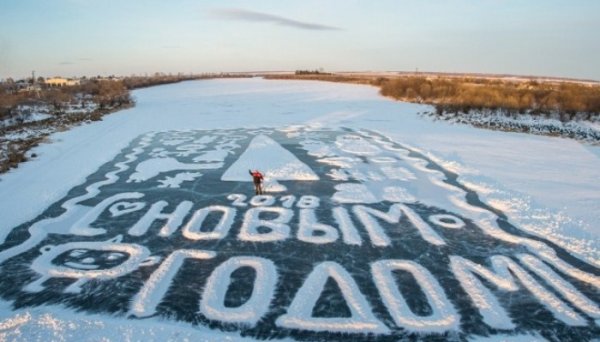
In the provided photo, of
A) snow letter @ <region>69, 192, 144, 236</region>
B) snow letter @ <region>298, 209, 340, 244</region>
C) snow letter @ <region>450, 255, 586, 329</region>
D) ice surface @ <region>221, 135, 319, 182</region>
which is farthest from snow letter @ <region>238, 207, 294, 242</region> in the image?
snow letter @ <region>450, 255, 586, 329</region>

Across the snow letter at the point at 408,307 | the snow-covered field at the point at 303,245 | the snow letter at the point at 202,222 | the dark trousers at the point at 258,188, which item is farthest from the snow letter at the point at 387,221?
the snow letter at the point at 202,222

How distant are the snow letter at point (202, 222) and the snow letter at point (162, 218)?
0.22 metres

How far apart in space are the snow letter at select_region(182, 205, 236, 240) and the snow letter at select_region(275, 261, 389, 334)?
6.27ft

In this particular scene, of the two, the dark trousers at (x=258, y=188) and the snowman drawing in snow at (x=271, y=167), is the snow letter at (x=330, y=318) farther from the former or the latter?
the snowman drawing in snow at (x=271, y=167)

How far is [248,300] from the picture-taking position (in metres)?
4.94

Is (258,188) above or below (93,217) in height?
above

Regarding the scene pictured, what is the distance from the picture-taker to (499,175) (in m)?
9.78

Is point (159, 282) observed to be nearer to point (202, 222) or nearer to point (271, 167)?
point (202, 222)

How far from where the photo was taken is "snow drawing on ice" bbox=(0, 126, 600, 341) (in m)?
4.62

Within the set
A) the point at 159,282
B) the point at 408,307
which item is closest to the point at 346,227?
the point at 408,307

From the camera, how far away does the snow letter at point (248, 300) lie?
15.3ft

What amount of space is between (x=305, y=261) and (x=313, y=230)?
1059 millimetres

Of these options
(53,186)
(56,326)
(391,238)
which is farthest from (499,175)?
(53,186)

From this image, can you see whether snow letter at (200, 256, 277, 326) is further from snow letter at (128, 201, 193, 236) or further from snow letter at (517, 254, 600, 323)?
snow letter at (517, 254, 600, 323)
